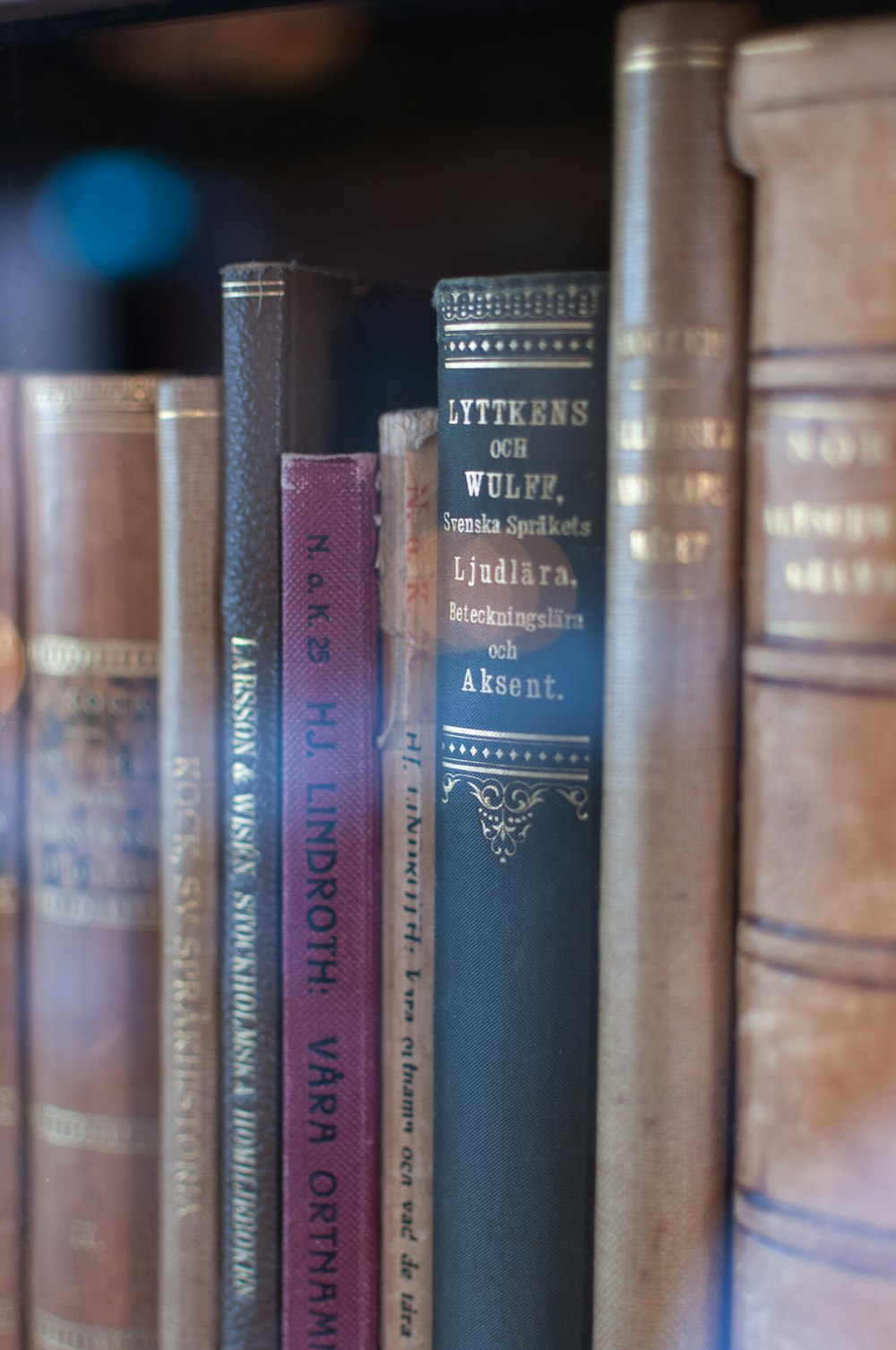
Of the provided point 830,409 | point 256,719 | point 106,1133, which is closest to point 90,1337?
point 106,1133

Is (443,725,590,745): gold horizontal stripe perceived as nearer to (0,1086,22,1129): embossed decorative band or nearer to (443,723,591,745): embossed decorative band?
(443,723,591,745): embossed decorative band

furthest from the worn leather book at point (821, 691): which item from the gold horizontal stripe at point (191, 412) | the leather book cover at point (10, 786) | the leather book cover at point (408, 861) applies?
the leather book cover at point (10, 786)

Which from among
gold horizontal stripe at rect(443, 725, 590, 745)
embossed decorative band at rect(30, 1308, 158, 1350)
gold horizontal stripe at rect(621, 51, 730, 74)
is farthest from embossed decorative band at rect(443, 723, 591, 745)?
embossed decorative band at rect(30, 1308, 158, 1350)

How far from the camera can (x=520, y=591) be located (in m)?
0.46

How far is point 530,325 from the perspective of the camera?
0.45 metres

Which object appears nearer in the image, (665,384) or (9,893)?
(665,384)

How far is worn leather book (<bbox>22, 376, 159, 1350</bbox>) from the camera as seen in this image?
0.59 metres

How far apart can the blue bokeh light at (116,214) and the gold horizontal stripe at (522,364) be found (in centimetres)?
35

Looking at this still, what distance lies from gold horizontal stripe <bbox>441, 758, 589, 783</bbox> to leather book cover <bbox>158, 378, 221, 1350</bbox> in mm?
137

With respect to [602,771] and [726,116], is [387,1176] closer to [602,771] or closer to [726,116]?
[602,771]

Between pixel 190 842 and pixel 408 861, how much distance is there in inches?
4.1

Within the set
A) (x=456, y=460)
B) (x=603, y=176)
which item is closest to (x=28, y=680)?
(x=456, y=460)

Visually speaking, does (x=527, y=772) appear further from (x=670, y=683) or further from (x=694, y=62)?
(x=694, y=62)

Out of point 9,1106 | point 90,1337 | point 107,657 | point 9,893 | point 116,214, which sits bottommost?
point 90,1337
